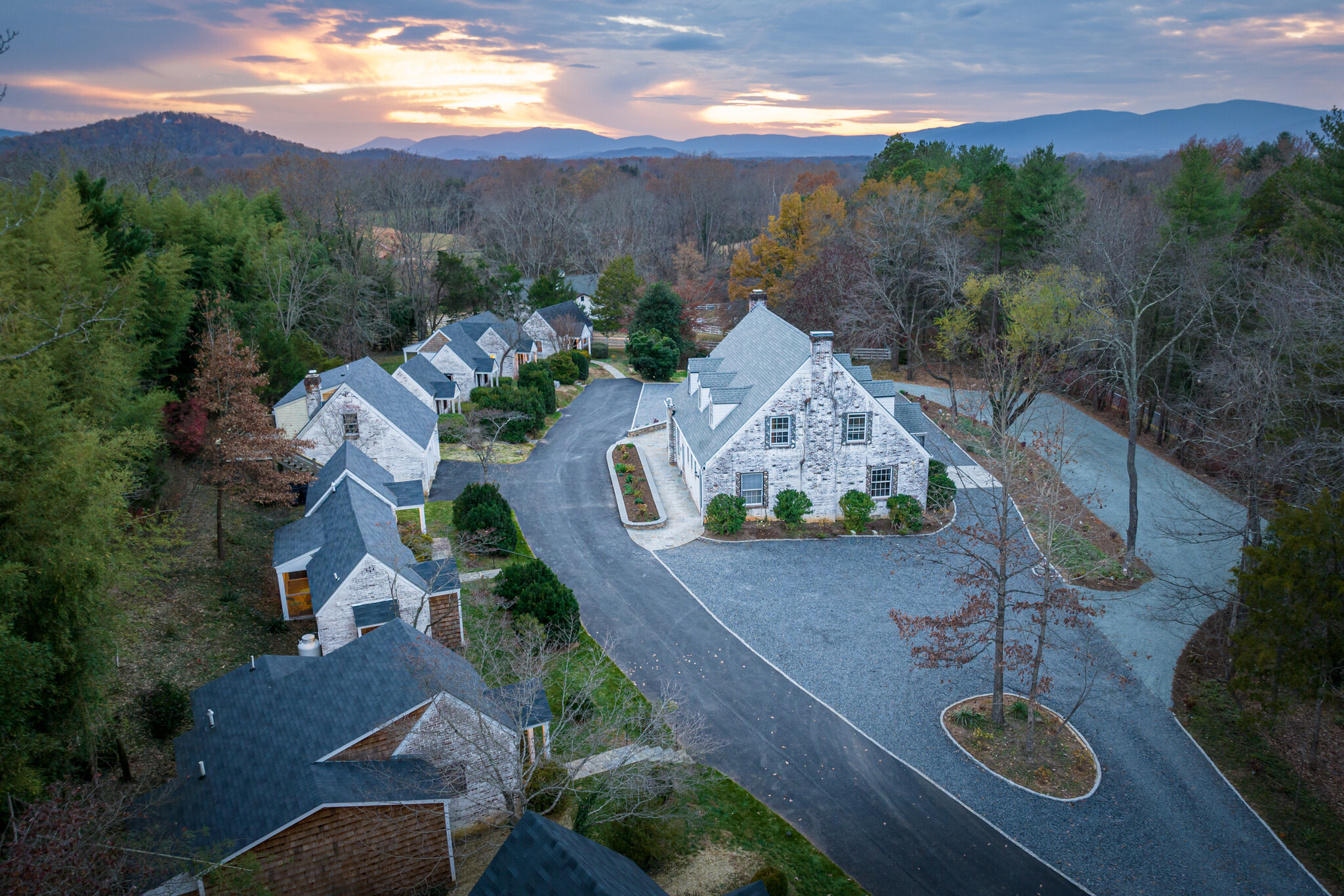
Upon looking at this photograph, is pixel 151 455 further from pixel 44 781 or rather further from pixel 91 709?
pixel 44 781

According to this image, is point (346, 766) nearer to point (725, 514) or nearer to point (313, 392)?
point (725, 514)

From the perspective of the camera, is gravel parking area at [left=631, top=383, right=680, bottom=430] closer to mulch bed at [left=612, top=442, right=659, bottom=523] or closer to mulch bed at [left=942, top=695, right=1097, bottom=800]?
mulch bed at [left=612, top=442, right=659, bottom=523]

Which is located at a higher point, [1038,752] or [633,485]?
[633,485]

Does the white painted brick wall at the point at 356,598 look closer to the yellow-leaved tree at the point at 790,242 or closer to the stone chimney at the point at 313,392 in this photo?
the stone chimney at the point at 313,392

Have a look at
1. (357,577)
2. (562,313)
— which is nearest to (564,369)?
(562,313)

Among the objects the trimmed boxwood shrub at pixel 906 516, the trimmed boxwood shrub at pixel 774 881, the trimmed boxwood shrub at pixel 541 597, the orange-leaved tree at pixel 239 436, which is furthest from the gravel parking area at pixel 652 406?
the trimmed boxwood shrub at pixel 774 881
